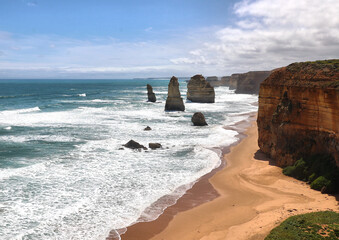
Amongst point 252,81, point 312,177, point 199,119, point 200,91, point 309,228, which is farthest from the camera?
point 252,81

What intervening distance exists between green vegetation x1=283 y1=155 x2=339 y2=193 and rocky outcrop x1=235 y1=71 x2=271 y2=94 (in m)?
98.0

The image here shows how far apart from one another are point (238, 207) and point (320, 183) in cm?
535

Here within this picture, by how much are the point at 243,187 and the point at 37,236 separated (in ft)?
40.0

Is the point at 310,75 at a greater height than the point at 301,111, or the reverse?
the point at 310,75

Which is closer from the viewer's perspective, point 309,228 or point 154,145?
point 309,228

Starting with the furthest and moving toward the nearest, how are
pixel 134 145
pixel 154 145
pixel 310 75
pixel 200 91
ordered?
pixel 200 91
pixel 154 145
pixel 134 145
pixel 310 75

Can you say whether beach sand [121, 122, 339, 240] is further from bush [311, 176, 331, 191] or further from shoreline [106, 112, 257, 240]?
bush [311, 176, 331, 191]

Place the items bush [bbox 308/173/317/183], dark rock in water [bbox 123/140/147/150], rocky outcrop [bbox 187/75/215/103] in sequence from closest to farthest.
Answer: bush [bbox 308/173/317/183]
dark rock in water [bbox 123/140/147/150]
rocky outcrop [bbox 187/75/215/103]

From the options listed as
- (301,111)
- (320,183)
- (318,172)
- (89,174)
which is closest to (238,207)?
(320,183)

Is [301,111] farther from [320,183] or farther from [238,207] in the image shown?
[238,207]

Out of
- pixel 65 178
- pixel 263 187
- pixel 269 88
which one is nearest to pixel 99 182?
pixel 65 178

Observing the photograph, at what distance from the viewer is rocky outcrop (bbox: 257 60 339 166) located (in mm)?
16734

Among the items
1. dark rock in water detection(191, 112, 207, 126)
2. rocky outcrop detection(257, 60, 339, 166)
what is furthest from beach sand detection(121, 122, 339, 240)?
dark rock in water detection(191, 112, 207, 126)

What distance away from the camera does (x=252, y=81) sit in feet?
372
